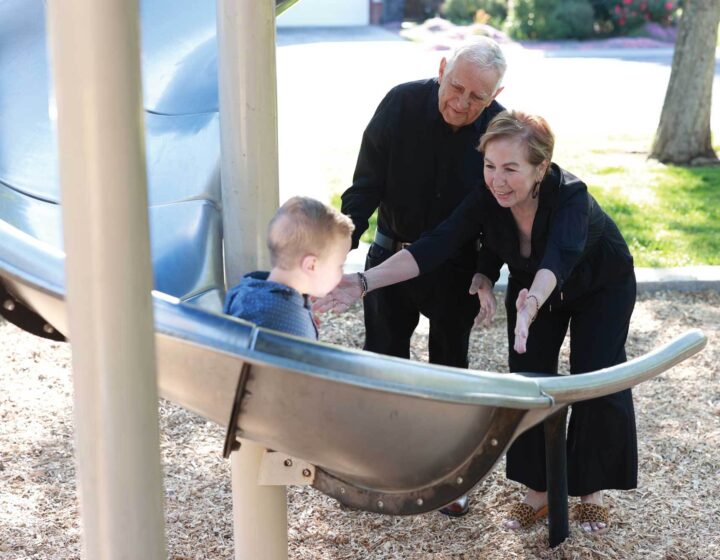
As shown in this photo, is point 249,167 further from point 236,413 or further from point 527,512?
point 527,512

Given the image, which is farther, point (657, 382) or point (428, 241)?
point (657, 382)

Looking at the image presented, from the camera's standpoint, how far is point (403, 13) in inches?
1032

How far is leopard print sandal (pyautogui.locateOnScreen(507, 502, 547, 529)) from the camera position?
3543 mm

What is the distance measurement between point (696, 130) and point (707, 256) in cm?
285

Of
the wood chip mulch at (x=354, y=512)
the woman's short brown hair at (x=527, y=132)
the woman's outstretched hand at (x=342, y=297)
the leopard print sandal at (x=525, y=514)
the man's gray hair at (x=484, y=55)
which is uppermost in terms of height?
the man's gray hair at (x=484, y=55)

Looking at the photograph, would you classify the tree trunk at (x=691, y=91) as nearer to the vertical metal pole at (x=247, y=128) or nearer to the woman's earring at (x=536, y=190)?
the woman's earring at (x=536, y=190)

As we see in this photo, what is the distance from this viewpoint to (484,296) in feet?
10.9

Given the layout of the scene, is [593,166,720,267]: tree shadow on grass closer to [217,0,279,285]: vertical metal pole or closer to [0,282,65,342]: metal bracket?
[217,0,279,285]: vertical metal pole

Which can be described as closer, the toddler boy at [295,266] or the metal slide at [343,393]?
the metal slide at [343,393]

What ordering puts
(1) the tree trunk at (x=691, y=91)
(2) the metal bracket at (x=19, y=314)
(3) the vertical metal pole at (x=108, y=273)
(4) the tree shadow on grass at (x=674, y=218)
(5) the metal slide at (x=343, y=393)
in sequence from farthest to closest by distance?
(1) the tree trunk at (x=691, y=91) → (4) the tree shadow on grass at (x=674, y=218) → (2) the metal bracket at (x=19, y=314) → (5) the metal slide at (x=343, y=393) → (3) the vertical metal pole at (x=108, y=273)

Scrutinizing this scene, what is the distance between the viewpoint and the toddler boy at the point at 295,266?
7.16ft

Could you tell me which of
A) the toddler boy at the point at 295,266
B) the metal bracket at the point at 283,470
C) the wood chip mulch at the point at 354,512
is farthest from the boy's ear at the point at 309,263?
the wood chip mulch at the point at 354,512

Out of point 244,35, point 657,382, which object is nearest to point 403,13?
point 657,382

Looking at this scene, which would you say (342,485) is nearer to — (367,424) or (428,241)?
(367,424)
